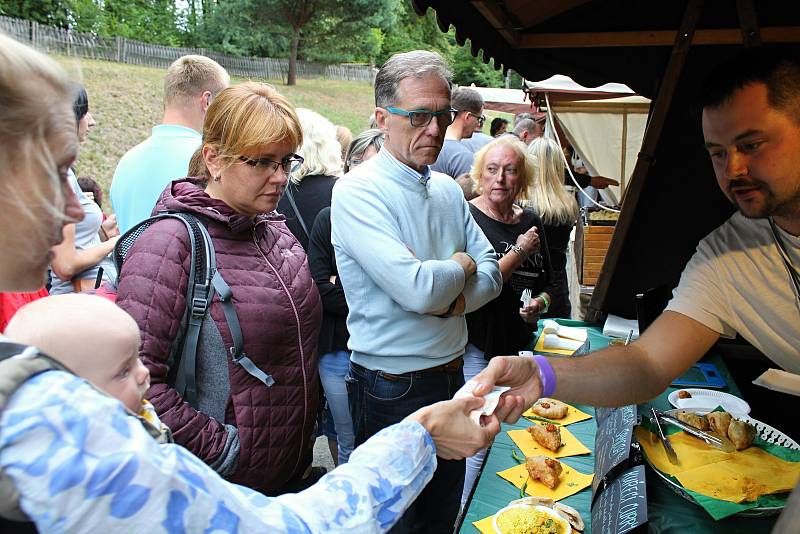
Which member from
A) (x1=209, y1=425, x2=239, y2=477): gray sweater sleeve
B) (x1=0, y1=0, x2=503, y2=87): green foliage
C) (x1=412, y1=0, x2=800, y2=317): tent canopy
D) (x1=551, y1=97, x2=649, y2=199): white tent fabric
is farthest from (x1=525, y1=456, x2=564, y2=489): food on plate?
(x1=0, y1=0, x2=503, y2=87): green foliage

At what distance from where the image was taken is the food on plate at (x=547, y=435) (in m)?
2.31

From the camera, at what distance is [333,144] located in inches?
149

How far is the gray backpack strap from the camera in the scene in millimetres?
679

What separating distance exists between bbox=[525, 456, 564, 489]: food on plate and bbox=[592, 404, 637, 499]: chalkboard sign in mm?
148

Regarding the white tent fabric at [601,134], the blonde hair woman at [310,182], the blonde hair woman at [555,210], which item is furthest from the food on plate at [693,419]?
the white tent fabric at [601,134]

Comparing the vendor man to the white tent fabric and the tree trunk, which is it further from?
the tree trunk

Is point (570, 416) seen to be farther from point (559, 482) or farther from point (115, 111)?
point (115, 111)

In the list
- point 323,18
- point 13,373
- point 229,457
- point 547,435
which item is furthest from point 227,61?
point 13,373

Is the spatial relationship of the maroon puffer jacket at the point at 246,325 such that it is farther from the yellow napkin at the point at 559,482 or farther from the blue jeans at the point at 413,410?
the yellow napkin at the point at 559,482

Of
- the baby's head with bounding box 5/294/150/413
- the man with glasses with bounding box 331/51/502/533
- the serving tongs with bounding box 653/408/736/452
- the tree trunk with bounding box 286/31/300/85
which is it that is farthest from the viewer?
the tree trunk with bounding box 286/31/300/85

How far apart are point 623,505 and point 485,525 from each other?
0.47 metres

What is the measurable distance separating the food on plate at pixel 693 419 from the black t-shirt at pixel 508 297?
1228mm

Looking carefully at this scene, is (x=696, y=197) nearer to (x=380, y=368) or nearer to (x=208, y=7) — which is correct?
(x=380, y=368)

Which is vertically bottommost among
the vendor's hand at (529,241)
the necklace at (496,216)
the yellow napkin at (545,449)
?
the yellow napkin at (545,449)
